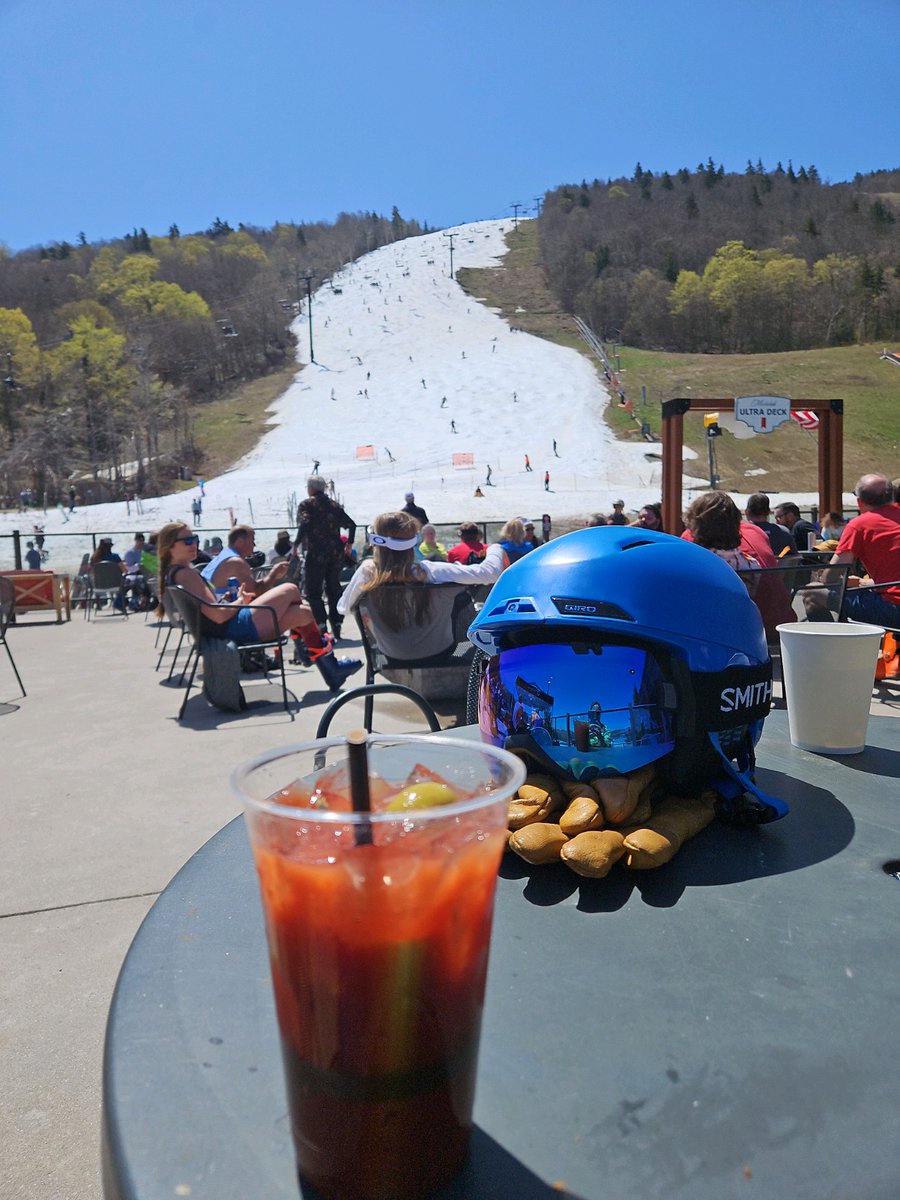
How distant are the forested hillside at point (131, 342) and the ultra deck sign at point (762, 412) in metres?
57.9

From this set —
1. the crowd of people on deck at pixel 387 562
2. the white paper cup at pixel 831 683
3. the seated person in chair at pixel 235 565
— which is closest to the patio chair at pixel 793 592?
the crowd of people on deck at pixel 387 562

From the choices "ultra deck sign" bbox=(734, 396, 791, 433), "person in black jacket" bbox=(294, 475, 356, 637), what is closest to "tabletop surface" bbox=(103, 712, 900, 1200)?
"person in black jacket" bbox=(294, 475, 356, 637)

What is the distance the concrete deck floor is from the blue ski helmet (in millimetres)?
1299

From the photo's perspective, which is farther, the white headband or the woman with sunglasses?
the woman with sunglasses

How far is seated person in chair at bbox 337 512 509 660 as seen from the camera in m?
5.14

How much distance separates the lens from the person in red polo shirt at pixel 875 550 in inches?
225

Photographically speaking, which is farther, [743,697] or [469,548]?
[469,548]

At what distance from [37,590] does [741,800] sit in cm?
1478

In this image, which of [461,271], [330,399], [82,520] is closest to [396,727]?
[82,520]

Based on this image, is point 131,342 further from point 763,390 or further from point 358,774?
point 358,774

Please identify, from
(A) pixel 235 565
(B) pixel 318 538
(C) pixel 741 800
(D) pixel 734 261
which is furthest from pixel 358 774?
(D) pixel 734 261

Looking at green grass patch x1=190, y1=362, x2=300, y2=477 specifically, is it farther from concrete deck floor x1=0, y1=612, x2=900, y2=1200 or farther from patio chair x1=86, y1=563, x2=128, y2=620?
concrete deck floor x1=0, y1=612, x2=900, y2=1200

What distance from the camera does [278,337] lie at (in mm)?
85625

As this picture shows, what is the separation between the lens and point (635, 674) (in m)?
1.39
